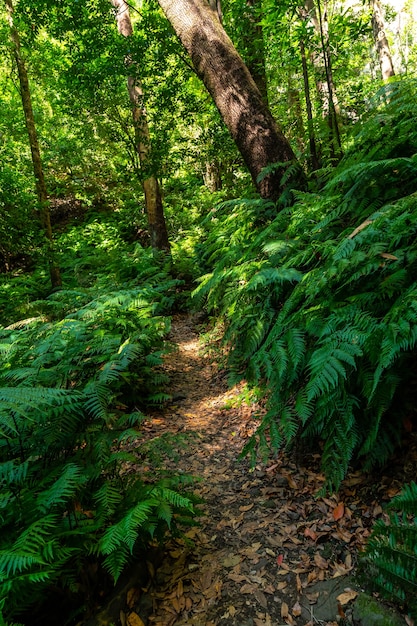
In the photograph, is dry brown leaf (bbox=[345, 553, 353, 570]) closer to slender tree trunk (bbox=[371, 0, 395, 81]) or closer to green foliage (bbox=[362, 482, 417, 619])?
green foliage (bbox=[362, 482, 417, 619])

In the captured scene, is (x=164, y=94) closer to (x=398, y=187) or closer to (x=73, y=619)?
(x=398, y=187)

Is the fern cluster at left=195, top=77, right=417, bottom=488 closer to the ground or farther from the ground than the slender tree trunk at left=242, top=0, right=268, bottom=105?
closer to the ground

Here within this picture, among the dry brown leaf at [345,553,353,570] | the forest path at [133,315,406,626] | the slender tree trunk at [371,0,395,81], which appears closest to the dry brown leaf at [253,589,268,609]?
the forest path at [133,315,406,626]

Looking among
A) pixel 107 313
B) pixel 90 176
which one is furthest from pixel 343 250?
pixel 90 176

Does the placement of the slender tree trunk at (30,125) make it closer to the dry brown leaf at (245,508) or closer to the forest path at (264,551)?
the forest path at (264,551)

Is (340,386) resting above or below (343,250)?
below

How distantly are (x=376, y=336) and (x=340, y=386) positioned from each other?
39 cm

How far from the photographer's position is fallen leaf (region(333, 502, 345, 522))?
2.23 metres

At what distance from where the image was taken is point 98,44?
6199mm

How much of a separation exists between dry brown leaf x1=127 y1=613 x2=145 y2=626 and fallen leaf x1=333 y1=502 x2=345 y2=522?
1.21 m

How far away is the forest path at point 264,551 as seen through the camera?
187cm

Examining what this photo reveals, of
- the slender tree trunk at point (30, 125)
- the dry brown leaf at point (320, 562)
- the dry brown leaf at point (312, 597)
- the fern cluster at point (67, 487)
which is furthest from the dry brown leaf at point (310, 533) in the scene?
the slender tree trunk at point (30, 125)

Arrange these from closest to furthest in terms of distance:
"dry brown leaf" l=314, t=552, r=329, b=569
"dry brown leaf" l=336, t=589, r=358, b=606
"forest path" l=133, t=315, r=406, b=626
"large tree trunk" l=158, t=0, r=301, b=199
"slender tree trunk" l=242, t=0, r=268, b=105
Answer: "dry brown leaf" l=336, t=589, r=358, b=606 < "forest path" l=133, t=315, r=406, b=626 < "dry brown leaf" l=314, t=552, r=329, b=569 < "large tree trunk" l=158, t=0, r=301, b=199 < "slender tree trunk" l=242, t=0, r=268, b=105

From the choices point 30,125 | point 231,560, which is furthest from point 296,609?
point 30,125
